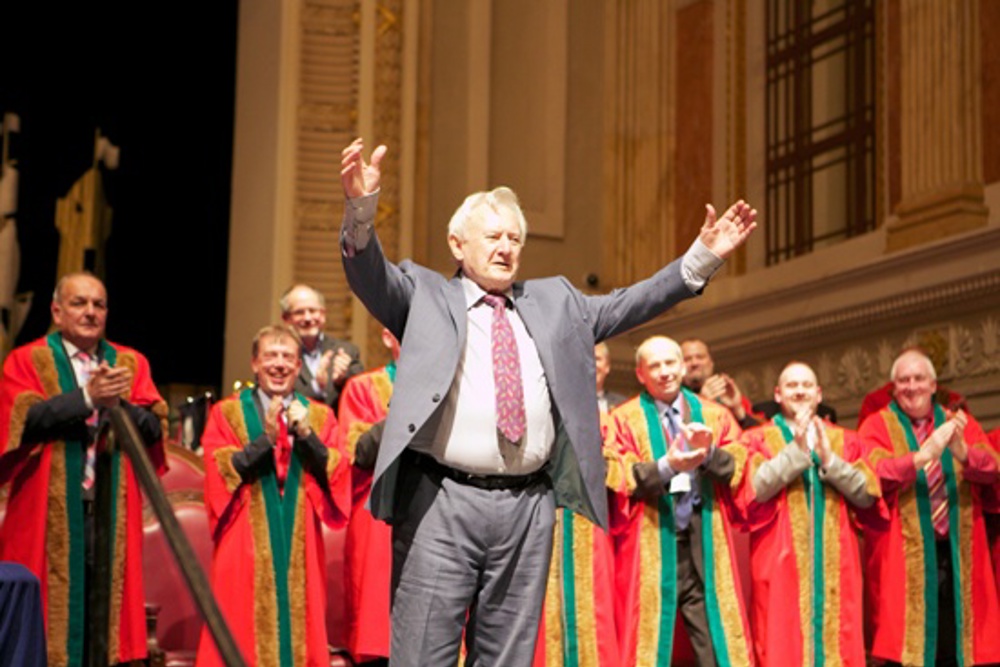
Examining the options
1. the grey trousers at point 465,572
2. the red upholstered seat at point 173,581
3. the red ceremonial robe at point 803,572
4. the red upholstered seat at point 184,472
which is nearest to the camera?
the grey trousers at point 465,572

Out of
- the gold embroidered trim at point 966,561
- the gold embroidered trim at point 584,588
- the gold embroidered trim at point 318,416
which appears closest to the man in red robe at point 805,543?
the gold embroidered trim at point 966,561

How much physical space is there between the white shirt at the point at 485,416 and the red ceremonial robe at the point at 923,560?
3.06m

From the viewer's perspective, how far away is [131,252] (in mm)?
10898

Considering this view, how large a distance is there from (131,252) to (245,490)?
15.9 feet

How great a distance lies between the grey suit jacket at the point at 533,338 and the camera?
3.97 meters

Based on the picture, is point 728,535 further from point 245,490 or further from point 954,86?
point 954,86

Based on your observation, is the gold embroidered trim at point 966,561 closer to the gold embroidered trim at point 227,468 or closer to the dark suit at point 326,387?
the dark suit at point 326,387

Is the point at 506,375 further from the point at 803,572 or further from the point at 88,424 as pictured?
the point at 803,572

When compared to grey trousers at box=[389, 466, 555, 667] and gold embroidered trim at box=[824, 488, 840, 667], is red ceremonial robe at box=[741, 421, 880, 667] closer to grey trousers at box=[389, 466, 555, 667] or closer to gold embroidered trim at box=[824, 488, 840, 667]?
gold embroidered trim at box=[824, 488, 840, 667]

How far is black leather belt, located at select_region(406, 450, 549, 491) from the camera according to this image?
4016 millimetres

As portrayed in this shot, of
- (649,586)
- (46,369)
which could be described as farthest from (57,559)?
(649,586)

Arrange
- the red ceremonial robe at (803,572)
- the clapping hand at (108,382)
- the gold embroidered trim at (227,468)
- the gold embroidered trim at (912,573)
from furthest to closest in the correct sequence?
the gold embroidered trim at (912,573), the red ceremonial robe at (803,572), the gold embroidered trim at (227,468), the clapping hand at (108,382)

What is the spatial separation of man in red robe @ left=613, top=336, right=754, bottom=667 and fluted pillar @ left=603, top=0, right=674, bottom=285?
174 inches

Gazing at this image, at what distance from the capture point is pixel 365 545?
665 cm
